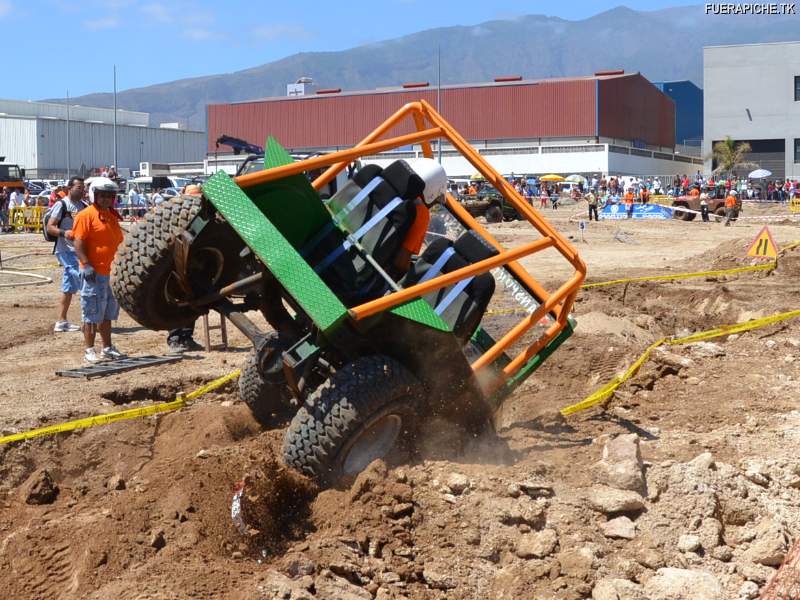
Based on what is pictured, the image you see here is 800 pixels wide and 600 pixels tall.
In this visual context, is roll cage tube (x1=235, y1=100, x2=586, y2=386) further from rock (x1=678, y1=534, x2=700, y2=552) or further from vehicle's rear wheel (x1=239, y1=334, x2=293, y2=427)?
rock (x1=678, y1=534, x2=700, y2=552)

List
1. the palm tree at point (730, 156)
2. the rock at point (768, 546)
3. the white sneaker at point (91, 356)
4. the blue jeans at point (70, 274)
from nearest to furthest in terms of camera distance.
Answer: the rock at point (768, 546), the white sneaker at point (91, 356), the blue jeans at point (70, 274), the palm tree at point (730, 156)

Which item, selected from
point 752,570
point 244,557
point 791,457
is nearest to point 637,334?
point 791,457

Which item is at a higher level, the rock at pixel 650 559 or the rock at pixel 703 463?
the rock at pixel 703 463

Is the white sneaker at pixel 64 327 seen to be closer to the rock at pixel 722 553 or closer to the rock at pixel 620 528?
the rock at pixel 620 528

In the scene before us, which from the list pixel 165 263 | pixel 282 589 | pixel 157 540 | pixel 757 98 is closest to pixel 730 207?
pixel 165 263

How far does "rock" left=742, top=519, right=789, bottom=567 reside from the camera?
4887 millimetres

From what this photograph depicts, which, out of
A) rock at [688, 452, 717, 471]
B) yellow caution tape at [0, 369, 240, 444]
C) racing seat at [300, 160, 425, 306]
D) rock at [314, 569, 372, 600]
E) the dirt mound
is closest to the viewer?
rock at [314, 569, 372, 600]

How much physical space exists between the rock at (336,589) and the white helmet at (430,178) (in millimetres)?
2579

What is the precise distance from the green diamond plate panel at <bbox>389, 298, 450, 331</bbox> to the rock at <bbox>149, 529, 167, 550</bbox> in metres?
1.59

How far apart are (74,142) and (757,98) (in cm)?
4889

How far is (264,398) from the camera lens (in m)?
6.76

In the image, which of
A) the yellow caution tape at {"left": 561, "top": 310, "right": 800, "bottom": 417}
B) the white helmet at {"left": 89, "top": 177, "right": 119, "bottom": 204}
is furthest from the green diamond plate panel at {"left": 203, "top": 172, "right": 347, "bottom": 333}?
the white helmet at {"left": 89, "top": 177, "right": 119, "bottom": 204}

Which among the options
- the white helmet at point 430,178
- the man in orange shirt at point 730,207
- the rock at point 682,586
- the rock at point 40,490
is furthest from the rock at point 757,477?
the man in orange shirt at point 730,207

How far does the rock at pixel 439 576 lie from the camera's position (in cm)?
454
